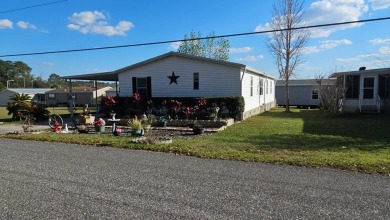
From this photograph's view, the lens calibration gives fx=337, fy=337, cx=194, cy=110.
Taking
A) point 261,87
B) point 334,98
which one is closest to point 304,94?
point 261,87

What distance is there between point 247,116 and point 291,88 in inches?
704

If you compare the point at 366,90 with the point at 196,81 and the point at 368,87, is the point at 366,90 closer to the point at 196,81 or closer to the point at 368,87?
the point at 368,87

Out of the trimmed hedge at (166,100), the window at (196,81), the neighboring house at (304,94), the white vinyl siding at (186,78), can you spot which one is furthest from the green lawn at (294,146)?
the neighboring house at (304,94)

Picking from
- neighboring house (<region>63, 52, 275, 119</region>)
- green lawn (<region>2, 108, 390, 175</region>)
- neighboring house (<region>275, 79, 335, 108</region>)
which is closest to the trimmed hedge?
neighboring house (<region>63, 52, 275, 119</region>)

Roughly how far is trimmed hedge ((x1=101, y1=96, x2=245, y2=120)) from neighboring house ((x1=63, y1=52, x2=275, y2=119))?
1169 millimetres

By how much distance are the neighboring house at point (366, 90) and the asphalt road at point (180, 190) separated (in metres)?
16.7

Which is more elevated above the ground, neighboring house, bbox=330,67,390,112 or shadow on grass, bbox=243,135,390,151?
neighboring house, bbox=330,67,390,112

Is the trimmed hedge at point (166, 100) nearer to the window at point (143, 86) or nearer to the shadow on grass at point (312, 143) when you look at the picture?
→ the window at point (143, 86)

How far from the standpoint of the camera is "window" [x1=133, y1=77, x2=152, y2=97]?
19656 mm

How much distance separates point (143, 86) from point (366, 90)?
45.6 ft

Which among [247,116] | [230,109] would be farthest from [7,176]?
[247,116]

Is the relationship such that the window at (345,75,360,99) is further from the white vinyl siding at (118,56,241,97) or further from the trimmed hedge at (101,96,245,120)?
the trimmed hedge at (101,96,245,120)

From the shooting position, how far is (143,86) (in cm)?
1988

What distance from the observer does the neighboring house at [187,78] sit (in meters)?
17.6
